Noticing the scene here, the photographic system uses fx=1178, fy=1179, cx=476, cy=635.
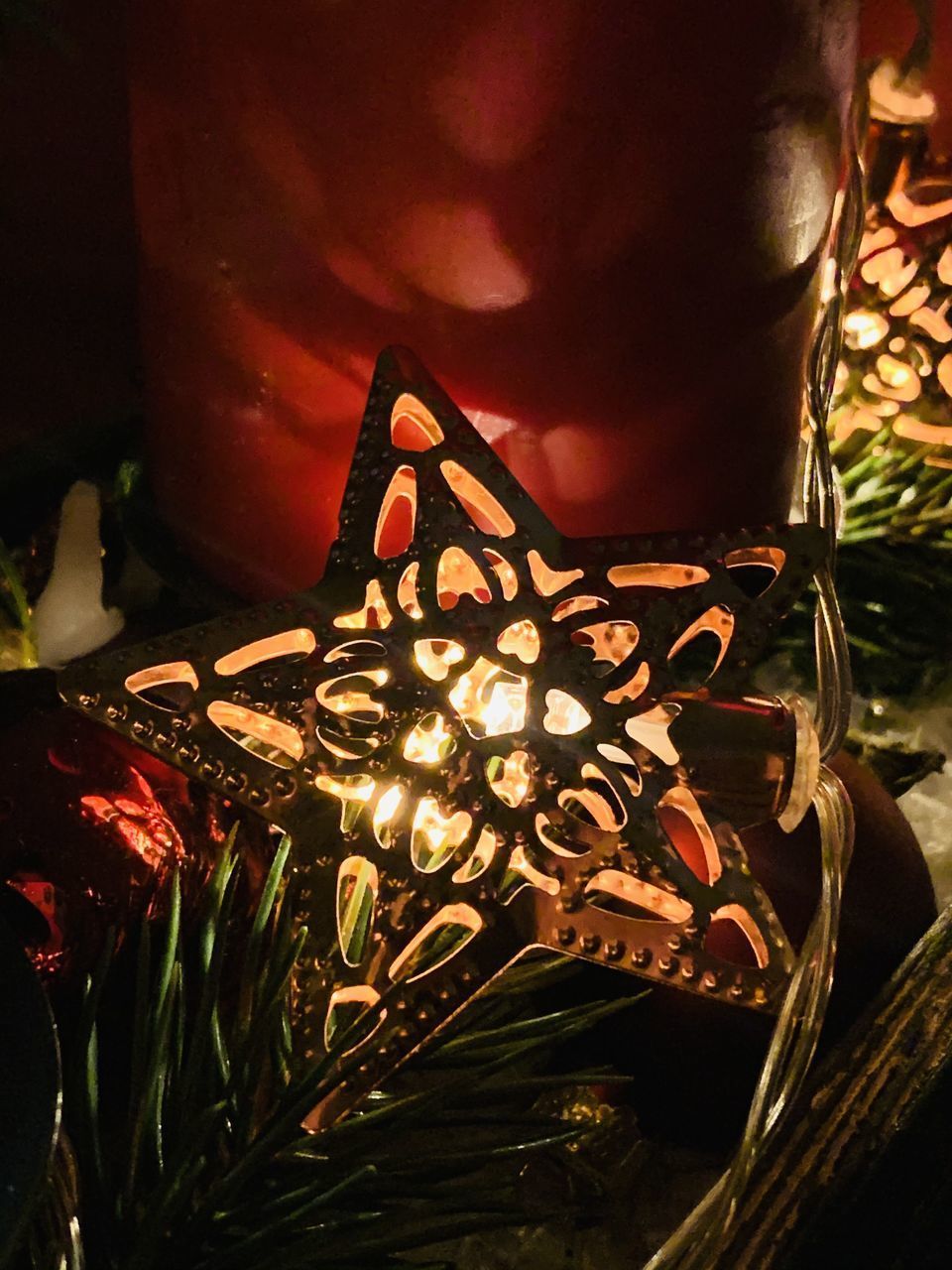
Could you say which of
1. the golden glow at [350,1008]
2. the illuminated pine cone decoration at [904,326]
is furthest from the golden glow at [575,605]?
the illuminated pine cone decoration at [904,326]

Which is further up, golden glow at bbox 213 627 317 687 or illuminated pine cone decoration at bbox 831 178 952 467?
illuminated pine cone decoration at bbox 831 178 952 467

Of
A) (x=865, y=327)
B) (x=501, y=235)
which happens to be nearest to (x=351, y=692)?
(x=501, y=235)

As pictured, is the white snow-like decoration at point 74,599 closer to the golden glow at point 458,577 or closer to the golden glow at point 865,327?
the golden glow at point 458,577

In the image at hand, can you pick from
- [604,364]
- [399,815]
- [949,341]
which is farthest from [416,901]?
[949,341]

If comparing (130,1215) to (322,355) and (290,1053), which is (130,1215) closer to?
(290,1053)

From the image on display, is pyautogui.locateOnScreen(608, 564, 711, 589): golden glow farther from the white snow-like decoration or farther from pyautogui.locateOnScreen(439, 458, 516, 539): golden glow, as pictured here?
the white snow-like decoration

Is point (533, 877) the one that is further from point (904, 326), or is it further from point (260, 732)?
point (904, 326)

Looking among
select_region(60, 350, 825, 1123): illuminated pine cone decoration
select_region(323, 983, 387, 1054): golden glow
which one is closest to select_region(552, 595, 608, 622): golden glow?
select_region(60, 350, 825, 1123): illuminated pine cone decoration
